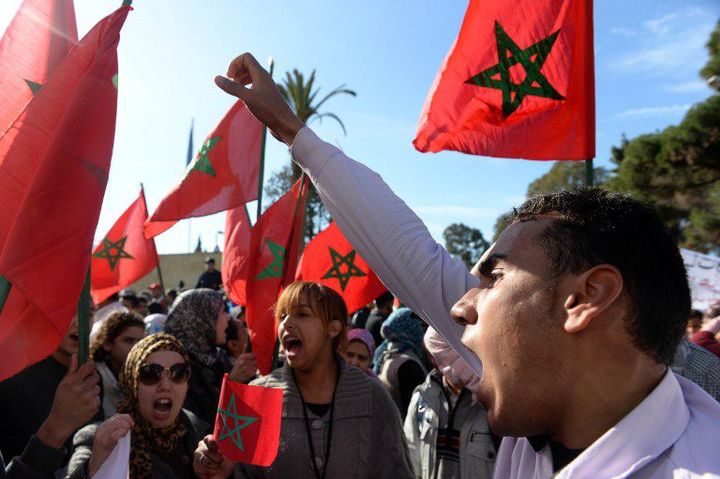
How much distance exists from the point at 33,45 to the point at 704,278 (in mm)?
10362

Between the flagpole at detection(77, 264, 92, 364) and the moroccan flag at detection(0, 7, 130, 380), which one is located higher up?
the moroccan flag at detection(0, 7, 130, 380)

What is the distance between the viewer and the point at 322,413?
2.83 metres

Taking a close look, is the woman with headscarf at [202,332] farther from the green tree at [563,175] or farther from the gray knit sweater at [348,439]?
the green tree at [563,175]

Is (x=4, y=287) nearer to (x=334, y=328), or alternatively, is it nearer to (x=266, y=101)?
(x=266, y=101)

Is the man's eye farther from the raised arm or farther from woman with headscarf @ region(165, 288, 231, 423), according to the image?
woman with headscarf @ region(165, 288, 231, 423)

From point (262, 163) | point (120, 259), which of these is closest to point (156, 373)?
point (262, 163)

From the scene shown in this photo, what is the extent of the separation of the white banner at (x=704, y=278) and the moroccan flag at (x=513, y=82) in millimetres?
8258

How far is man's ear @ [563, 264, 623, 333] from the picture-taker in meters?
1.00

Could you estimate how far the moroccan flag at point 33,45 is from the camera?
2543 mm

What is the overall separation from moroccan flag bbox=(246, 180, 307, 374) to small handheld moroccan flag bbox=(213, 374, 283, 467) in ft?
5.17

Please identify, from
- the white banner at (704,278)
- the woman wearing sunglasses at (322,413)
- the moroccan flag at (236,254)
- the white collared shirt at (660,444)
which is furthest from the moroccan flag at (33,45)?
the white banner at (704,278)

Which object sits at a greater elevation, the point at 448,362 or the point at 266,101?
the point at 266,101

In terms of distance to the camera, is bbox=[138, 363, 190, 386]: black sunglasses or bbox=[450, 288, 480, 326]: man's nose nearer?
bbox=[450, 288, 480, 326]: man's nose

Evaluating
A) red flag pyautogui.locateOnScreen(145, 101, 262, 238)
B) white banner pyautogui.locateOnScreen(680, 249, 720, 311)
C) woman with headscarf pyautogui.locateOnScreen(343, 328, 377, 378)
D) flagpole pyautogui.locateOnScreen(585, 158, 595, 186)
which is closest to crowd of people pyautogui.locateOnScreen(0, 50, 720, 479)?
flagpole pyautogui.locateOnScreen(585, 158, 595, 186)
